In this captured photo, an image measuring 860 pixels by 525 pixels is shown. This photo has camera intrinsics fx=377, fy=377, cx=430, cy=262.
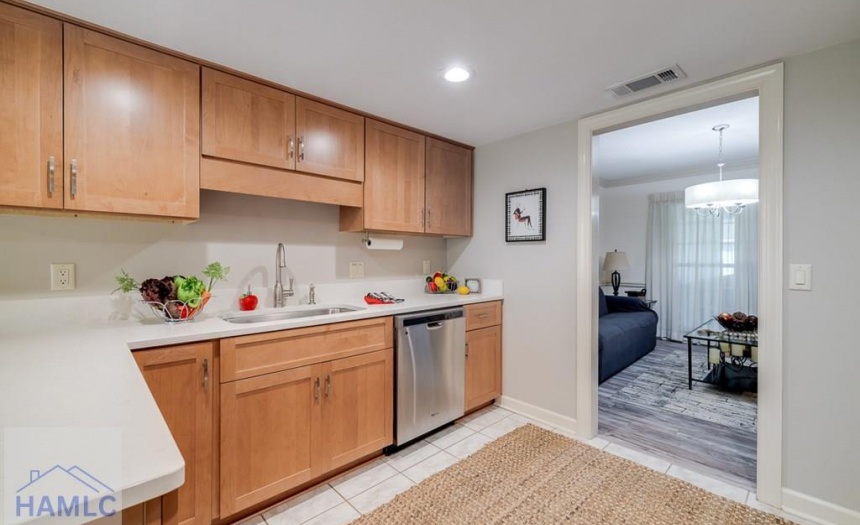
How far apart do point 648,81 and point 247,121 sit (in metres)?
2.21

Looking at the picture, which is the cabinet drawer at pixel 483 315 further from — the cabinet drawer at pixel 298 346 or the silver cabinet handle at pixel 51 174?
the silver cabinet handle at pixel 51 174

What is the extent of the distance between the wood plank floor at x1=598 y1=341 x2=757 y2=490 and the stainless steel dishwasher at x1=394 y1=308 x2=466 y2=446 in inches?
43.4

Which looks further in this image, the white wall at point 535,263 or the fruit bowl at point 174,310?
the white wall at point 535,263

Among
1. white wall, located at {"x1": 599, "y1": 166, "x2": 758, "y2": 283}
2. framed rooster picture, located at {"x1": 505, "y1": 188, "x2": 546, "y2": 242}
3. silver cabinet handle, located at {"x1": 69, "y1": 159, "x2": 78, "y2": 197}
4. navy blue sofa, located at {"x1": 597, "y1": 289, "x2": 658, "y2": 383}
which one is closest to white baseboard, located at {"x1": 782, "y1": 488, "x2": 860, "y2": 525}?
navy blue sofa, located at {"x1": 597, "y1": 289, "x2": 658, "y2": 383}

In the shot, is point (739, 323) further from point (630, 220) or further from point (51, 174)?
point (51, 174)

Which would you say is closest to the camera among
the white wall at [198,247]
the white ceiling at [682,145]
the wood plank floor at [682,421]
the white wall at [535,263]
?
the white wall at [198,247]

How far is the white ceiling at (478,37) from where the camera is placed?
149 centimetres

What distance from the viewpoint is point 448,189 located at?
10.3 ft

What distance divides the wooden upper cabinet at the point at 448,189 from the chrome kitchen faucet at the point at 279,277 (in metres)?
1.08

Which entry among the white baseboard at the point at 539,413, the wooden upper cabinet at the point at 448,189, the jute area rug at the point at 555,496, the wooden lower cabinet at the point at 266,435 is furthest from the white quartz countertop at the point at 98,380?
the white baseboard at the point at 539,413

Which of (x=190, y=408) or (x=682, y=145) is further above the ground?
(x=682, y=145)

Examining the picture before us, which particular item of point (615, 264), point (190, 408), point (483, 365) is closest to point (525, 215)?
point (483, 365)

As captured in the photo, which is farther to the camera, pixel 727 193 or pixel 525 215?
pixel 727 193

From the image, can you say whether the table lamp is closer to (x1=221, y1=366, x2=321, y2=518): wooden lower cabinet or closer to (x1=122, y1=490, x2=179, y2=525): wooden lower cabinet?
(x1=221, y1=366, x2=321, y2=518): wooden lower cabinet
